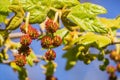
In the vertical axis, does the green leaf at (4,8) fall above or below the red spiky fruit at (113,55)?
above

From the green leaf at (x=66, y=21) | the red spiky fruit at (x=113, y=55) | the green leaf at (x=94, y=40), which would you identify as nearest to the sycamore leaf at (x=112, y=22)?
the green leaf at (x=94, y=40)

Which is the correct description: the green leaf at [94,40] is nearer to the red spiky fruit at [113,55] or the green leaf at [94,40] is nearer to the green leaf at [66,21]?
the green leaf at [66,21]

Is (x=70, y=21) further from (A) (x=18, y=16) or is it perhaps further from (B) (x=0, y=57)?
(B) (x=0, y=57)

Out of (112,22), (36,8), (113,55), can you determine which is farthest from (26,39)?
(113,55)

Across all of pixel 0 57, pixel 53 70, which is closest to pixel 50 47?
pixel 0 57

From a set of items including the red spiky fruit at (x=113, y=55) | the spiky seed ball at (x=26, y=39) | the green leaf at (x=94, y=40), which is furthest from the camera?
the red spiky fruit at (x=113, y=55)

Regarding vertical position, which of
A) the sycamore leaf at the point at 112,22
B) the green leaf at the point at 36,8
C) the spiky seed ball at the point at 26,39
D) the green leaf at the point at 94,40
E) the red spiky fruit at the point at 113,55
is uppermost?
the green leaf at the point at 36,8

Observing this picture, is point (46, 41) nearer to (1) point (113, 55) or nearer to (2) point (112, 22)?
(2) point (112, 22)
